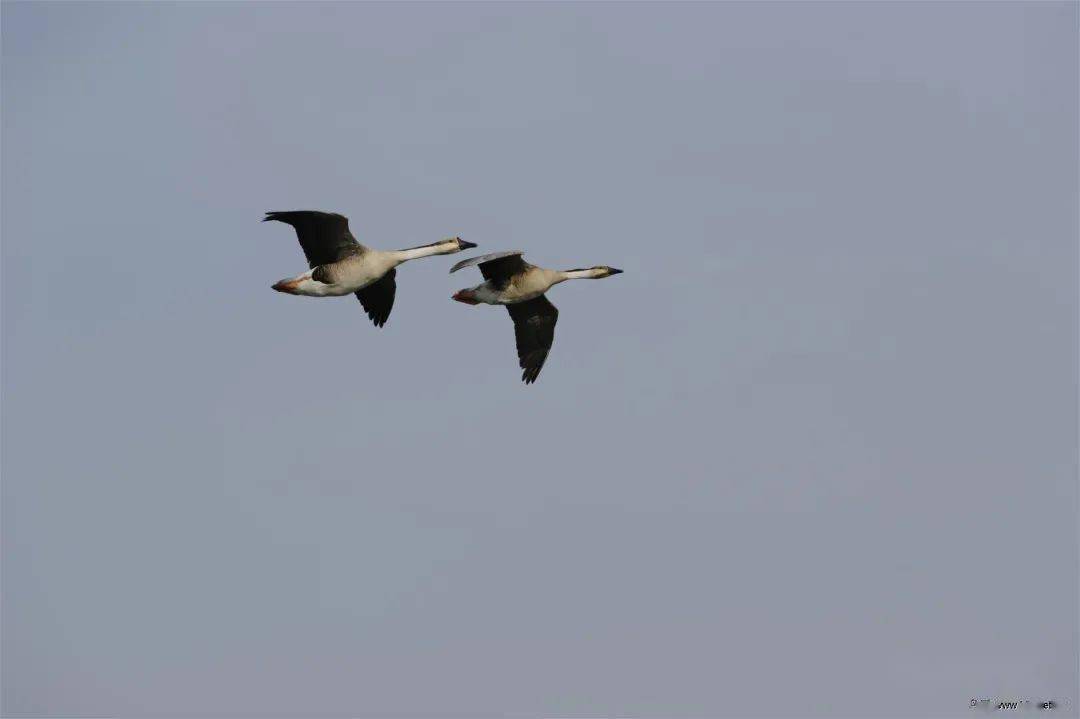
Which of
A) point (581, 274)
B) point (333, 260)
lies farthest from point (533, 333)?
point (333, 260)

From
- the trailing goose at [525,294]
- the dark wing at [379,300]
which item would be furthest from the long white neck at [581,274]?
the dark wing at [379,300]

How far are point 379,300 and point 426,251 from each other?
2.65 metres

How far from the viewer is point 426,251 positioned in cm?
4097

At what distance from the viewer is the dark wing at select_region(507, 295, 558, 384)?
43.8 metres

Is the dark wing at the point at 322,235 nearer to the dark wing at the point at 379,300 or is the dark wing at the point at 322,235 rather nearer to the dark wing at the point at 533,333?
the dark wing at the point at 379,300

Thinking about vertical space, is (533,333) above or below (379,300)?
below

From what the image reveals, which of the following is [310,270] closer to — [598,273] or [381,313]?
[381,313]

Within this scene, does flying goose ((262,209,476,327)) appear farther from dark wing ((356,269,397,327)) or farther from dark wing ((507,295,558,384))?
dark wing ((507,295,558,384))

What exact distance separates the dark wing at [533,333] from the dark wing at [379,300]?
7.94 feet

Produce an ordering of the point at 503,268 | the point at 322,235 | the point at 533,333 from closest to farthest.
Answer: the point at 322,235, the point at 503,268, the point at 533,333

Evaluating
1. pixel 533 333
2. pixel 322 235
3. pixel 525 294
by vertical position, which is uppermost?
pixel 322 235

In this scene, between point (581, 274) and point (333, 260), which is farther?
point (581, 274)

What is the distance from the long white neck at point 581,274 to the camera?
42.7m

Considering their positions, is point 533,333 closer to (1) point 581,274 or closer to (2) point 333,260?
(1) point 581,274
